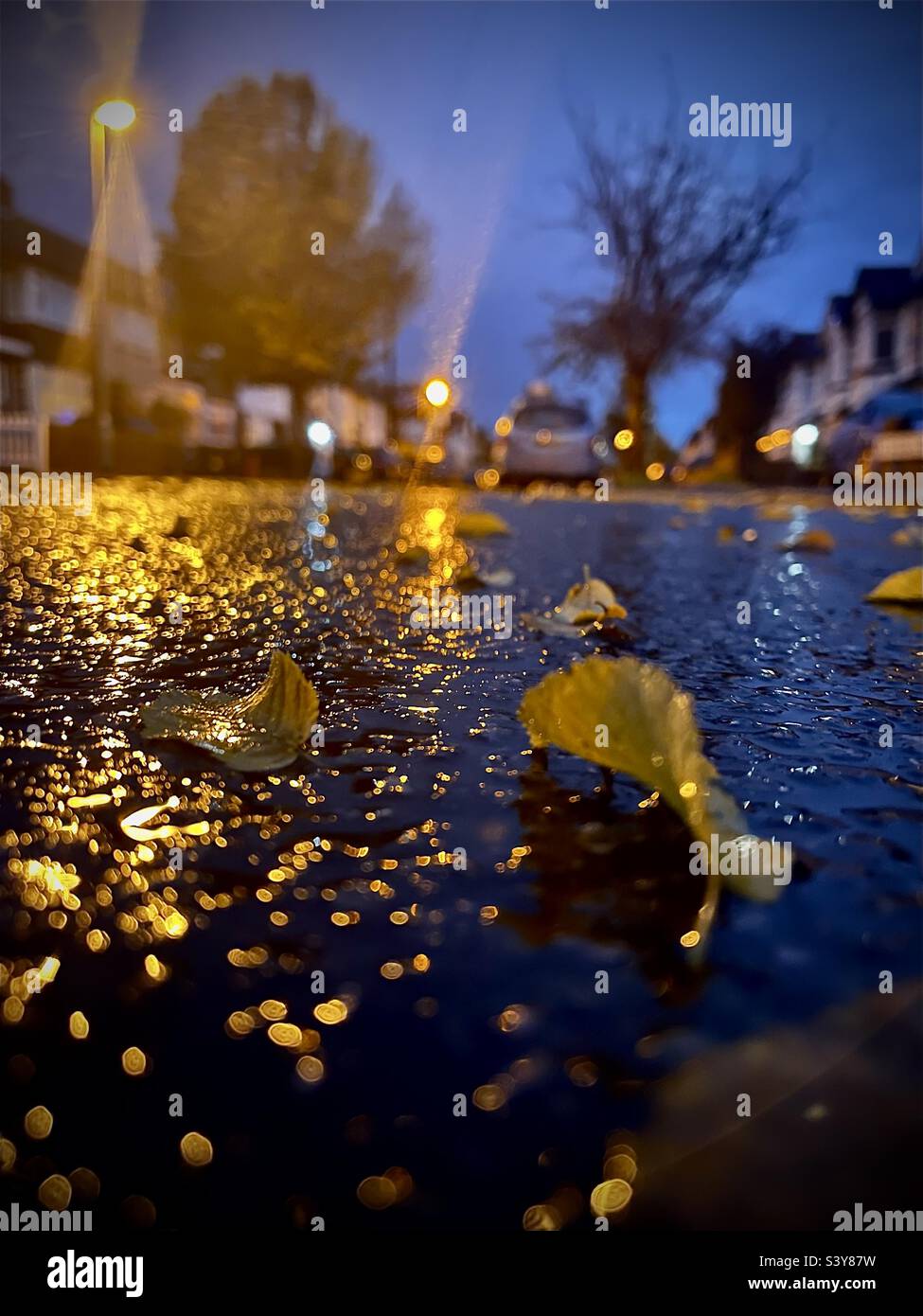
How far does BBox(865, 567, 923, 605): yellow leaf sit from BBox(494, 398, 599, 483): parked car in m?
14.9

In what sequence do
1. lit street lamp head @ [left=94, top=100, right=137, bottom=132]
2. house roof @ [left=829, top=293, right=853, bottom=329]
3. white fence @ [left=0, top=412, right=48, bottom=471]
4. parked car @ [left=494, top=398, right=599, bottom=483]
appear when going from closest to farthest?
lit street lamp head @ [left=94, top=100, right=137, bottom=132] < white fence @ [left=0, top=412, right=48, bottom=471] < parked car @ [left=494, top=398, right=599, bottom=483] < house roof @ [left=829, top=293, right=853, bottom=329]

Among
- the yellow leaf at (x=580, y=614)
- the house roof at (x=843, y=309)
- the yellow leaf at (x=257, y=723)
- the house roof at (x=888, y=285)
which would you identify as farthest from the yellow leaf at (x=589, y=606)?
the house roof at (x=843, y=309)

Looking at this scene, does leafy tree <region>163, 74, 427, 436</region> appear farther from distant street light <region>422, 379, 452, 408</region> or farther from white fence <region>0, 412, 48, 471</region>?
white fence <region>0, 412, 48, 471</region>

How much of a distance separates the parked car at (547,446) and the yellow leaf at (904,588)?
14.9 m

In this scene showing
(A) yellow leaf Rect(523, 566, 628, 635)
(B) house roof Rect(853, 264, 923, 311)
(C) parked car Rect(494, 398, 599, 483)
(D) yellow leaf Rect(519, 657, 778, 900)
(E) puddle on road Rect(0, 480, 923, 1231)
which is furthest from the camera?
(B) house roof Rect(853, 264, 923, 311)

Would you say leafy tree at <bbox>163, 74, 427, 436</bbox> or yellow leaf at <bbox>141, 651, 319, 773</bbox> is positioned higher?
leafy tree at <bbox>163, 74, 427, 436</bbox>

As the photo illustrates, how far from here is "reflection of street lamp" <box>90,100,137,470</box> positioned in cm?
1559

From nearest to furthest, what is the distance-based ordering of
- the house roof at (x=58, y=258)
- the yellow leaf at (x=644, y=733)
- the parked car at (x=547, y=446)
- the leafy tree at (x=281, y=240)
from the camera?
the yellow leaf at (x=644, y=733)
the parked car at (x=547, y=446)
the leafy tree at (x=281, y=240)
the house roof at (x=58, y=258)

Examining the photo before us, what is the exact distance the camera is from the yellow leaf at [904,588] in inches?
105

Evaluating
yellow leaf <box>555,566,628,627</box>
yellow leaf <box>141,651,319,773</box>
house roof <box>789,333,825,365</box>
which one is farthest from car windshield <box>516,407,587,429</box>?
house roof <box>789,333,825,365</box>

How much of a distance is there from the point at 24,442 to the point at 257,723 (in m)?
17.3

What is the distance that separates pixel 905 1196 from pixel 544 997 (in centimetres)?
23

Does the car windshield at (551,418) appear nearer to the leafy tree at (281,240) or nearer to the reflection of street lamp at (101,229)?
the reflection of street lamp at (101,229)

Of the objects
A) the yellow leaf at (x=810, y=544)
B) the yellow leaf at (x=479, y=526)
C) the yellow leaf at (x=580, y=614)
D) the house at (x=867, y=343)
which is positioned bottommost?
the yellow leaf at (x=580, y=614)
